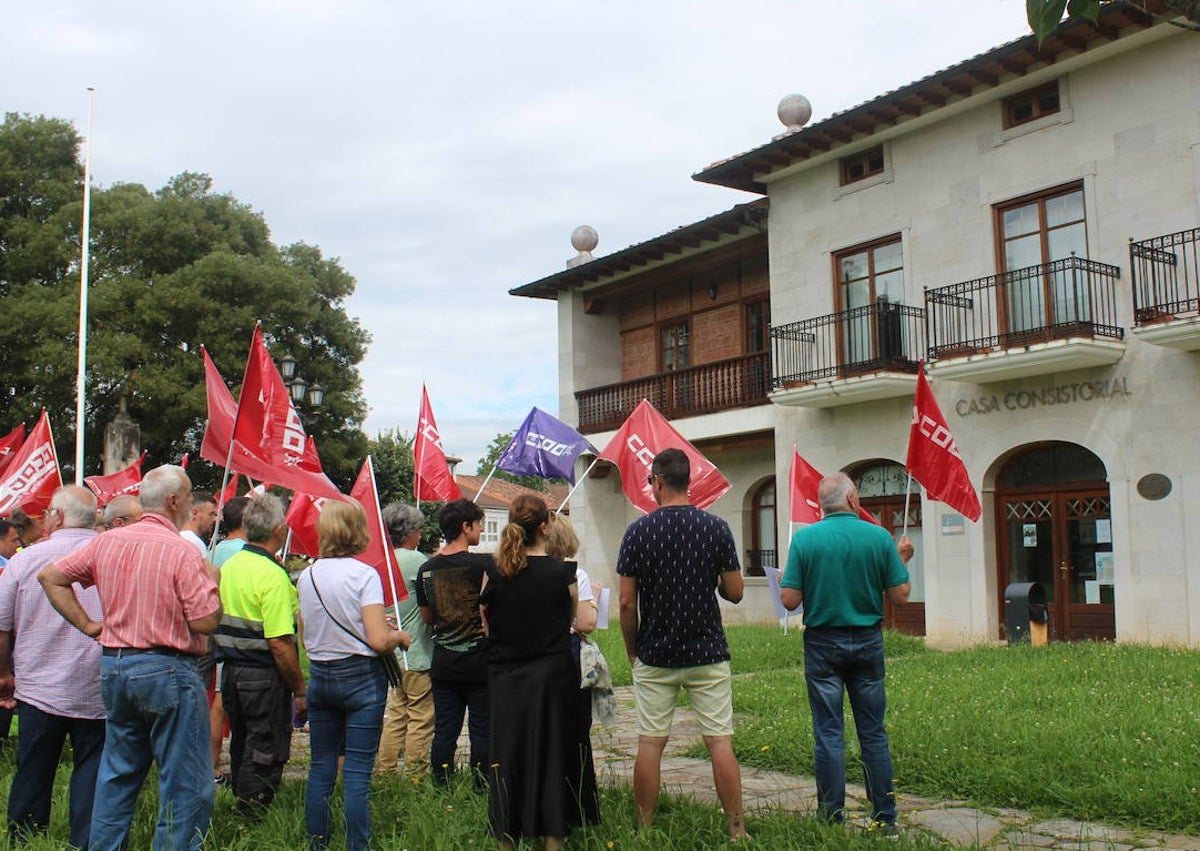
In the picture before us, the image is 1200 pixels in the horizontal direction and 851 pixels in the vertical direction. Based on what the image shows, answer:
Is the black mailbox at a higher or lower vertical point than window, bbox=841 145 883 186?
lower

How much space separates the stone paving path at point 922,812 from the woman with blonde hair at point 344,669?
6.29 feet

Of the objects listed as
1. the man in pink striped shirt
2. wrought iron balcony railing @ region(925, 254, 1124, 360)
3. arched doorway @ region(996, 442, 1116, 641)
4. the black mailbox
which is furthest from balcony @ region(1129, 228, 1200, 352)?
the man in pink striped shirt

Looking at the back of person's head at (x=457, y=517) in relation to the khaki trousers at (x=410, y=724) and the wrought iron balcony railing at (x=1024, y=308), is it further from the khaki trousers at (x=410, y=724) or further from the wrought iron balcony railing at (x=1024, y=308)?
the wrought iron balcony railing at (x=1024, y=308)

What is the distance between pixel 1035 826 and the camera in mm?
6281

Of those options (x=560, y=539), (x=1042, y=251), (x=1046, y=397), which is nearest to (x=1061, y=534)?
(x=1046, y=397)

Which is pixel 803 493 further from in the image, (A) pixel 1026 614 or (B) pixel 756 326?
(B) pixel 756 326

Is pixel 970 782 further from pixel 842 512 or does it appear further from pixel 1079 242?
pixel 1079 242

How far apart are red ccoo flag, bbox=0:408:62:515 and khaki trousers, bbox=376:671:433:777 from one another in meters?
8.86

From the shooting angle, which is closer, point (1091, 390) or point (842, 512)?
point (842, 512)

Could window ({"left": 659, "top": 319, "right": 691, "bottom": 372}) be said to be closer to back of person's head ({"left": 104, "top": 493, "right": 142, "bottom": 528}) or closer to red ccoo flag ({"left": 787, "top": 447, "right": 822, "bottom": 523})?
red ccoo flag ({"left": 787, "top": 447, "right": 822, "bottom": 523})

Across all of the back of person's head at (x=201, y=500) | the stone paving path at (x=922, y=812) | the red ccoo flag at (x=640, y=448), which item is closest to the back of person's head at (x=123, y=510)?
the back of person's head at (x=201, y=500)

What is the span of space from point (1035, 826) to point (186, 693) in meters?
4.45

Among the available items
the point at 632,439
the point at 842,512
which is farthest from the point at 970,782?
the point at 632,439

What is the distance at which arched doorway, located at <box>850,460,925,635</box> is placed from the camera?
1880 cm
